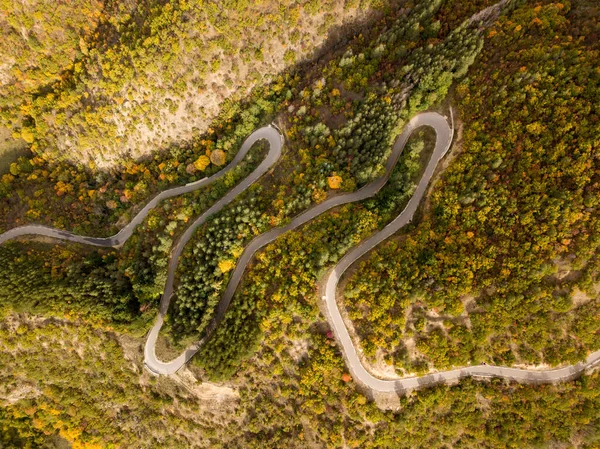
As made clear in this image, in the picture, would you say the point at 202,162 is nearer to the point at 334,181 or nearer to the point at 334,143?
the point at 334,143

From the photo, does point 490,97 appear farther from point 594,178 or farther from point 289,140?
point 289,140

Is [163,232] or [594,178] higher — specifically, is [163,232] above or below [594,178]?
above

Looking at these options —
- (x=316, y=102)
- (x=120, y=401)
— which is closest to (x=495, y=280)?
(x=316, y=102)

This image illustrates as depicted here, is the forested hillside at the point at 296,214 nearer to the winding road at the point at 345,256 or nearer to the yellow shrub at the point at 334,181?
the yellow shrub at the point at 334,181

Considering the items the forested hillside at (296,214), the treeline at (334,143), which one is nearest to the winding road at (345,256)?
the forested hillside at (296,214)

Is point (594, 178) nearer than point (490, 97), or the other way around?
point (594, 178)

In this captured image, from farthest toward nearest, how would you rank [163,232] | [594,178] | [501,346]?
[163,232] → [501,346] → [594,178]
